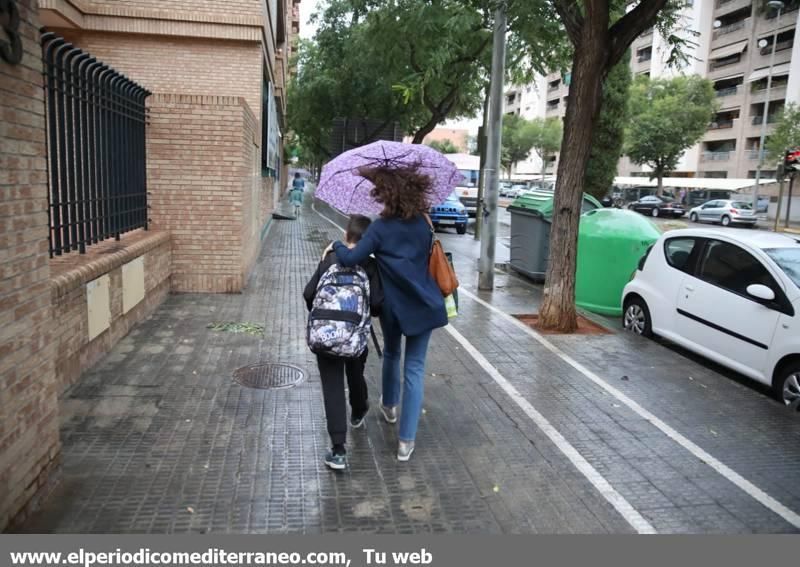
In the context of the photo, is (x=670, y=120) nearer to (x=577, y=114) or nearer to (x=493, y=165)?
(x=493, y=165)

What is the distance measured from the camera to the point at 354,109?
3166 cm

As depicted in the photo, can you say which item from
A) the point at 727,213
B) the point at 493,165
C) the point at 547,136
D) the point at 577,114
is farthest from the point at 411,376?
the point at 547,136

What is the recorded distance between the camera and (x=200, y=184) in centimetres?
868

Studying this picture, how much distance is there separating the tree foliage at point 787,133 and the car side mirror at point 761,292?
3338 centimetres

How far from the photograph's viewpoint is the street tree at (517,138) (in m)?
72.7

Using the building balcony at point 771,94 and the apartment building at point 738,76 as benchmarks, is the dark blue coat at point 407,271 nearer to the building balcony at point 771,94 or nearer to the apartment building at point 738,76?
the apartment building at point 738,76

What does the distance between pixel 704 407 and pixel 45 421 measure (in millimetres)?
4785

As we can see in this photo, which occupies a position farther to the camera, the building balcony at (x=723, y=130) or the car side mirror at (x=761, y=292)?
the building balcony at (x=723, y=130)

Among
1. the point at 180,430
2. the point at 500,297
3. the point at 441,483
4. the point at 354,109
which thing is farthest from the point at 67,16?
the point at 354,109

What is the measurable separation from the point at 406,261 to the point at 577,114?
4644mm

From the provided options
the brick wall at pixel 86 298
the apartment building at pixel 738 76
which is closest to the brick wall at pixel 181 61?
the brick wall at pixel 86 298

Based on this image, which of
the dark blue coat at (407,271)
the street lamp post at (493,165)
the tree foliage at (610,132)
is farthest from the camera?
→ the tree foliage at (610,132)

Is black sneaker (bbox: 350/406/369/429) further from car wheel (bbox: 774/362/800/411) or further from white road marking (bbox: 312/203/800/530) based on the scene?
car wheel (bbox: 774/362/800/411)

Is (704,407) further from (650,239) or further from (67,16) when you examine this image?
(67,16)
